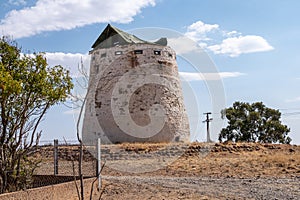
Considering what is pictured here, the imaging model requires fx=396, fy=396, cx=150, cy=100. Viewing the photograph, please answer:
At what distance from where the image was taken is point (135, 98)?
79.1 feet

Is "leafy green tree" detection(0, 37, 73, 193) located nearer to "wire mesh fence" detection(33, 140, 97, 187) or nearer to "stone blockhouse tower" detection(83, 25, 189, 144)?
"wire mesh fence" detection(33, 140, 97, 187)

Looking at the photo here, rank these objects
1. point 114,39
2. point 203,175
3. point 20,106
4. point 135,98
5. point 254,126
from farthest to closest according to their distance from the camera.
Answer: point 254,126
point 114,39
point 135,98
point 203,175
point 20,106

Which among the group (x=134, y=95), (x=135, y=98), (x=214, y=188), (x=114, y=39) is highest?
(x=114, y=39)

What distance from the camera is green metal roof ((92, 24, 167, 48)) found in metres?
25.3

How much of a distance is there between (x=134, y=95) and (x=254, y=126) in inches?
572

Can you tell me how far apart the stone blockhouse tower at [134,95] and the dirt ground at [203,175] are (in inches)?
197

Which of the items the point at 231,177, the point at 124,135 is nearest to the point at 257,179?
the point at 231,177

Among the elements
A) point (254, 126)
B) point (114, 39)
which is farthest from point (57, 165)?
point (254, 126)

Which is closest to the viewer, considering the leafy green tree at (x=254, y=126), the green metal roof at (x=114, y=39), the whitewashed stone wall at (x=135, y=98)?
the whitewashed stone wall at (x=135, y=98)

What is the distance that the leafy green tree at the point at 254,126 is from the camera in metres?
34.1

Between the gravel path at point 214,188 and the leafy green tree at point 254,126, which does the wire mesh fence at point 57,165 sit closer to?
the gravel path at point 214,188

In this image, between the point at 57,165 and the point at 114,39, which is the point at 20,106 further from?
the point at 114,39

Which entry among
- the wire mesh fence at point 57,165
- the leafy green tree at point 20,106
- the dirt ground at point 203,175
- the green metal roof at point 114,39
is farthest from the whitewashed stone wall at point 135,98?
the leafy green tree at point 20,106

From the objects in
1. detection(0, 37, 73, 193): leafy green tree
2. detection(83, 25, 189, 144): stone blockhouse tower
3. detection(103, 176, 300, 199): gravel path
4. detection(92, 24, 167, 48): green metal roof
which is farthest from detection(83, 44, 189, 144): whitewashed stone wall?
detection(0, 37, 73, 193): leafy green tree
